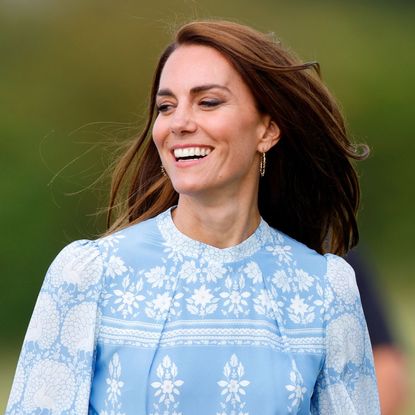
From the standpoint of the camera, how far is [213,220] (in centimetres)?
262

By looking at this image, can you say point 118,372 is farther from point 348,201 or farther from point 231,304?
point 348,201

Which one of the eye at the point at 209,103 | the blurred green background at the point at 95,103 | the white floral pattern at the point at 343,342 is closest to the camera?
the eye at the point at 209,103

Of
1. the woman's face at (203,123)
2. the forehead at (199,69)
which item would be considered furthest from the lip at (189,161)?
the forehead at (199,69)

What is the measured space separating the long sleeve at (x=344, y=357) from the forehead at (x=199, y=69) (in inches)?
19.5

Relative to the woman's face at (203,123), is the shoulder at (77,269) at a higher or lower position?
lower

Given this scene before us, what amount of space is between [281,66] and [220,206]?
0.33 meters

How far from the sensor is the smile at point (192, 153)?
2545 millimetres

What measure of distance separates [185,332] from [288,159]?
0.56 meters

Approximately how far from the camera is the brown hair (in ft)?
8.71

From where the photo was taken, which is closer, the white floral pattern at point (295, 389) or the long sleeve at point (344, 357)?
the white floral pattern at point (295, 389)

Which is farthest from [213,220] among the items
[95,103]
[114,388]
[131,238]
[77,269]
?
[95,103]

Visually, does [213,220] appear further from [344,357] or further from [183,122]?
[344,357]

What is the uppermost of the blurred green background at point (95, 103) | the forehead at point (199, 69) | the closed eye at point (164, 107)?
the blurred green background at point (95, 103)

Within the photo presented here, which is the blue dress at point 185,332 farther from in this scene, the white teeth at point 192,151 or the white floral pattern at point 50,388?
the white teeth at point 192,151
